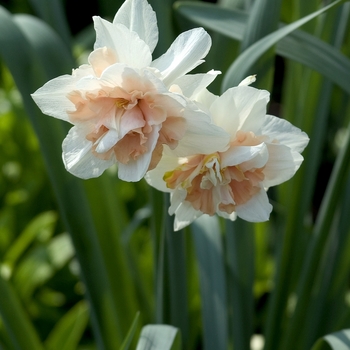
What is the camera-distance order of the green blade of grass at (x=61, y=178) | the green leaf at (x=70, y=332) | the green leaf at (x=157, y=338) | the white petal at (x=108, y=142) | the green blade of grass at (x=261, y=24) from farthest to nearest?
the green leaf at (x=70, y=332) < the green blade of grass at (x=61, y=178) < the green blade of grass at (x=261, y=24) < the green leaf at (x=157, y=338) < the white petal at (x=108, y=142)

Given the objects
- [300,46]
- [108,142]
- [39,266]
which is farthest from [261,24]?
[39,266]

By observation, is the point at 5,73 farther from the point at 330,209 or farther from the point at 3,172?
the point at 330,209

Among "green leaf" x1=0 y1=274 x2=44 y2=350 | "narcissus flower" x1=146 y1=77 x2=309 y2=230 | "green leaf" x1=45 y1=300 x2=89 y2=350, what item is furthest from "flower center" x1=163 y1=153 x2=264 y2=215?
"green leaf" x1=45 y1=300 x2=89 y2=350

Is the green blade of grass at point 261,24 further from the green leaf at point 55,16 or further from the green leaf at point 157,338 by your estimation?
the green leaf at point 55,16

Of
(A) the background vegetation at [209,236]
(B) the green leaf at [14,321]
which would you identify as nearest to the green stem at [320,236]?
(A) the background vegetation at [209,236]

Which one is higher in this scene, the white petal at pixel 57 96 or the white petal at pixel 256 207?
the white petal at pixel 57 96

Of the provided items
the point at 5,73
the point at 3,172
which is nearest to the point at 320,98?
the point at 3,172

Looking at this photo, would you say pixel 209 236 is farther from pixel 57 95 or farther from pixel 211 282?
pixel 57 95
